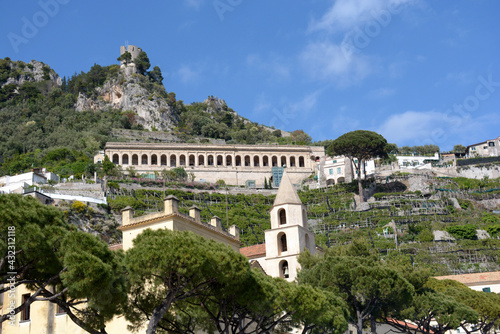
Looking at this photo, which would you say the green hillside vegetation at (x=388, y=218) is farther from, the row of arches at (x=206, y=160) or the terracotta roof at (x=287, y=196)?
the terracotta roof at (x=287, y=196)

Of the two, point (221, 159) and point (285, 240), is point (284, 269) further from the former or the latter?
point (221, 159)

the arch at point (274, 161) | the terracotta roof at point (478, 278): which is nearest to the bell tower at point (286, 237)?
the terracotta roof at point (478, 278)

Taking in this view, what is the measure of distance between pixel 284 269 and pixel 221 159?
6114 centimetres

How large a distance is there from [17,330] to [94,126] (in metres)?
80.6

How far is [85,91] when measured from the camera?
122m

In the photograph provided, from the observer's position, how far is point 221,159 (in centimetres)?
9931

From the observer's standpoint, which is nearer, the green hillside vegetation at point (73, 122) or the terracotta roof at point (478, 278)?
the terracotta roof at point (478, 278)

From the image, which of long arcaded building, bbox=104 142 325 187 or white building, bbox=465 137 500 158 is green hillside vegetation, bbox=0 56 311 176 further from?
white building, bbox=465 137 500 158

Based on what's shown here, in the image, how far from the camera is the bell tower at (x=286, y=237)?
3834 cm

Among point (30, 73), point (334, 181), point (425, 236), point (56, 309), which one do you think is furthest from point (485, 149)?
point (30, 73)

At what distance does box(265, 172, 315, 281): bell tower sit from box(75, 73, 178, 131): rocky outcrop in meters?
74.9

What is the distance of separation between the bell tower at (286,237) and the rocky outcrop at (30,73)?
334ft

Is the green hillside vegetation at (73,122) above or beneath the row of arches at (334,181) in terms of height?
above

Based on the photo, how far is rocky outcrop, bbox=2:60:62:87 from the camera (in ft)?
416
